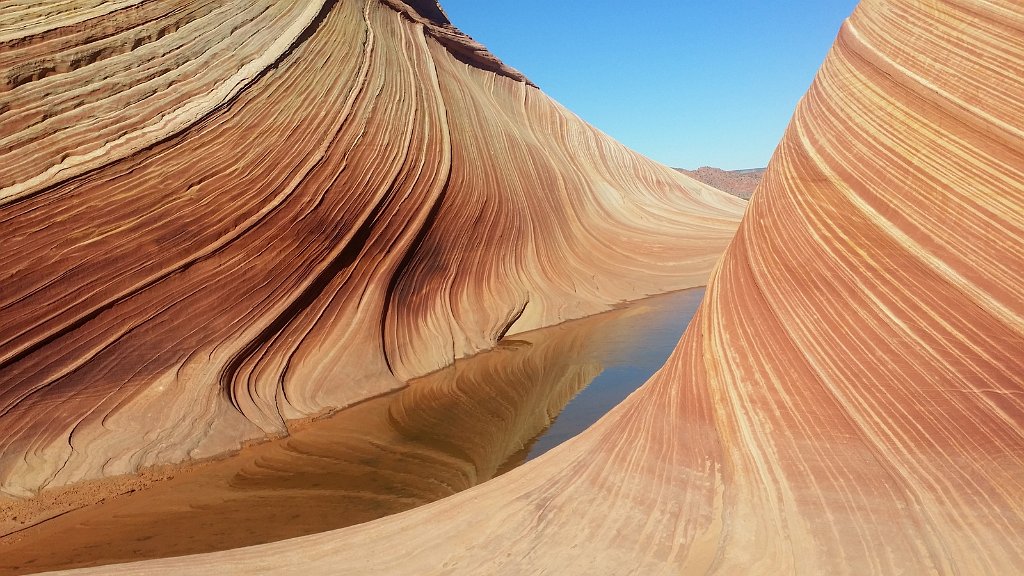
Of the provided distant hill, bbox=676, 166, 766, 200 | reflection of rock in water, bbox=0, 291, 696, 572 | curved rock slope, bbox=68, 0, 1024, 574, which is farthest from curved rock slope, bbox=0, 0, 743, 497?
distant hill, bbox=676, 166, 766, 200

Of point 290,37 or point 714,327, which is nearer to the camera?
point 714,327

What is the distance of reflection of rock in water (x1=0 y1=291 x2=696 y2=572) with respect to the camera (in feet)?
12.4

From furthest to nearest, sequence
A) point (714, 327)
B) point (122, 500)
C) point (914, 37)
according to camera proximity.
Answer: point (122, 500)
point (714, 327)
point (914, 37)

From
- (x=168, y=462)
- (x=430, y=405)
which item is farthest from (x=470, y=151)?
(x=168, y=462)

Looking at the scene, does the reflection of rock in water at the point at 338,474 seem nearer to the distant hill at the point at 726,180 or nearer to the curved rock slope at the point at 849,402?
the curved rock slope at the point at 849,402

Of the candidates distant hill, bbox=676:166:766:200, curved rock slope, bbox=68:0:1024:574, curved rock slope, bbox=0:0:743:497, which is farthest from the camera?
distant hill, bbox=676:166:766:200

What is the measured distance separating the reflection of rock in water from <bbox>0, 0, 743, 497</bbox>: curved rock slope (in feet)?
1.26

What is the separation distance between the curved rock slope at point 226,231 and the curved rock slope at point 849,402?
2.65 m

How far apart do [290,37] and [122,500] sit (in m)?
5.35

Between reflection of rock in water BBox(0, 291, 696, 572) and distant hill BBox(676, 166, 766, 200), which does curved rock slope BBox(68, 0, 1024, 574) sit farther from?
distant hill BBox(676, 166, 766, 200)

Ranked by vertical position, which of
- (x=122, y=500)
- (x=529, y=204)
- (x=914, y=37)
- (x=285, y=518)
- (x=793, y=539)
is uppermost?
(x=914, y=37)

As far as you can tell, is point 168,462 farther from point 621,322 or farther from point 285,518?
point 621,322

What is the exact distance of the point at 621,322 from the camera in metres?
9.55

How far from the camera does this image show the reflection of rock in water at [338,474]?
149 inches
